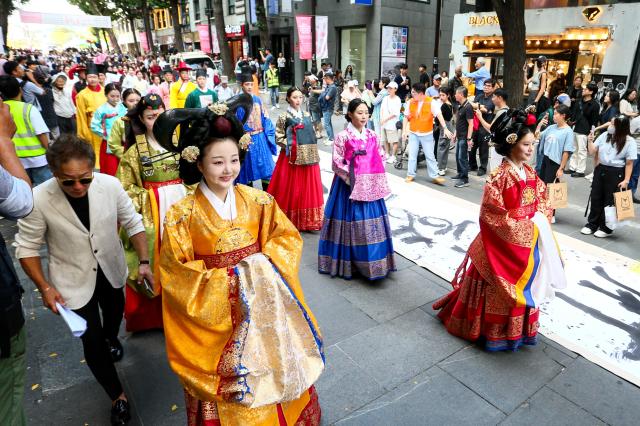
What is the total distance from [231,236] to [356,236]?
2.31 meters

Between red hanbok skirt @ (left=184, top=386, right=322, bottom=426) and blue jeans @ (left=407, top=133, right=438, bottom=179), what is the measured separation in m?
6.17

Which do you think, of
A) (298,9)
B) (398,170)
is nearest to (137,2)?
(298,9)

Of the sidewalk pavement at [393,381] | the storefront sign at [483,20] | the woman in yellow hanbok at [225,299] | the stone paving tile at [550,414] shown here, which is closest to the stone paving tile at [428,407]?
the sidewalk pavement at [393,381]

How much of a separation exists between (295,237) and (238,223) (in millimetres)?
323

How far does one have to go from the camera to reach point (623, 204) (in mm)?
5180

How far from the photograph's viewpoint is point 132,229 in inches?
107

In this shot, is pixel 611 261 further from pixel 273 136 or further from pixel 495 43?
pixel 495 43

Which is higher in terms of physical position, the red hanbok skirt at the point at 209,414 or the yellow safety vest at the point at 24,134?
the yellow safety vest at the point at 24,134

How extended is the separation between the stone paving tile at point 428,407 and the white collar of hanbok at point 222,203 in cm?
152

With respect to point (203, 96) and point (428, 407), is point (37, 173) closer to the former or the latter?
point (203, 96)

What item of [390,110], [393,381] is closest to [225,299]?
[393,381]

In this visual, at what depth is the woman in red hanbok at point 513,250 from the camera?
309 cm

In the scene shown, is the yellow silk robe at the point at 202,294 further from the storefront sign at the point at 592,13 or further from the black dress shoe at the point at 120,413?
the storefront sign at the point at 592,13

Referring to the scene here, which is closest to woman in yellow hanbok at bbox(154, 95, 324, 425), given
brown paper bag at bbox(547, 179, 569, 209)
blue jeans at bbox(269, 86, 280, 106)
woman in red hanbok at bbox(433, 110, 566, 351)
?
woman in red hanbok at bbox(433, 110, 566, 351)
